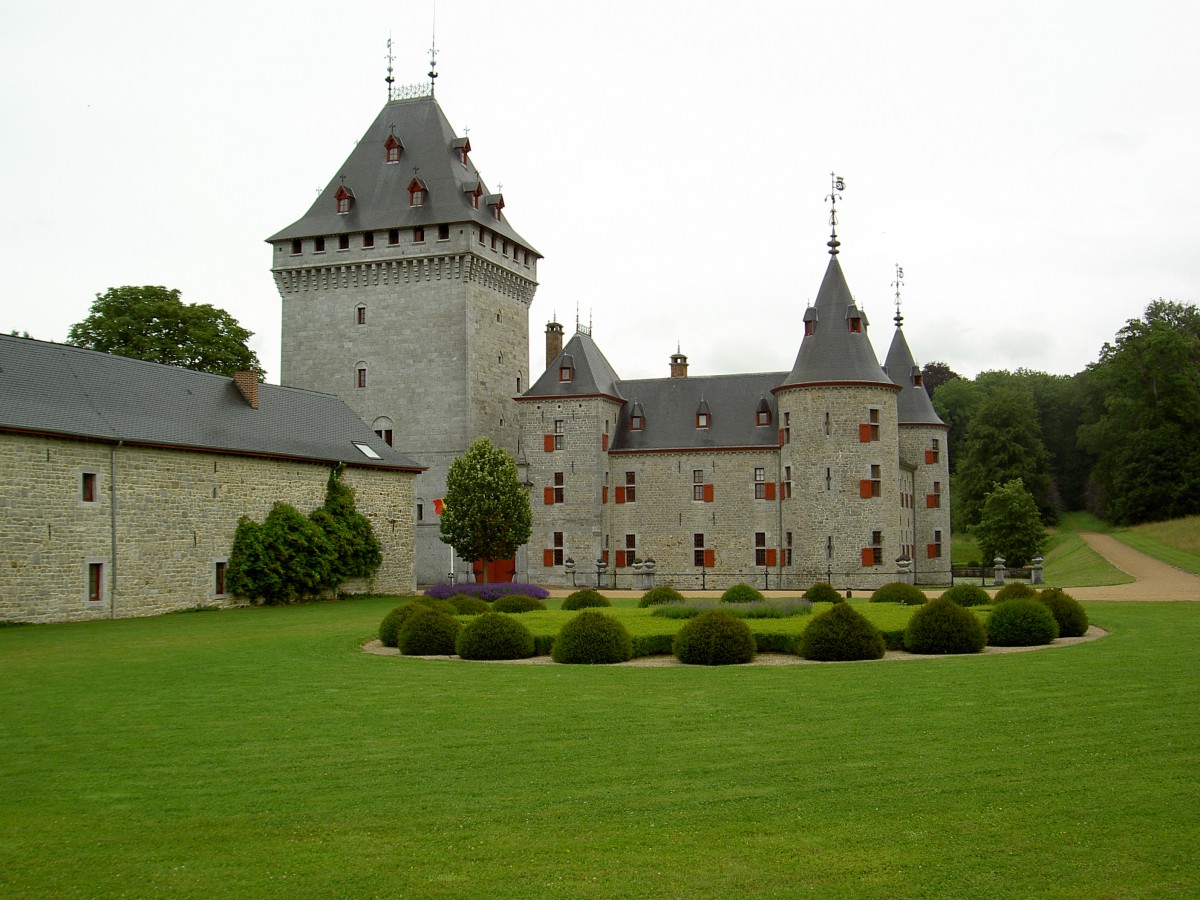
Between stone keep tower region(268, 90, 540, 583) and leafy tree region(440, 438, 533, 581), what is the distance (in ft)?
21.6

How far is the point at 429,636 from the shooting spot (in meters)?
19.7

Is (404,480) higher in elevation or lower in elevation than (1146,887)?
higher

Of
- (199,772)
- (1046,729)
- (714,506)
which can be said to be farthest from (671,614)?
(714,506)

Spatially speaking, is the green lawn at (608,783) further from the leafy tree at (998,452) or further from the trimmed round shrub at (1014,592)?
the leafy tree at (998,452)

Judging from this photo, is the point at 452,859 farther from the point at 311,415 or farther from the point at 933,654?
the point at 311,415

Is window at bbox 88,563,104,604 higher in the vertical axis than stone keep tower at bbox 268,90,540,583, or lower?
lower

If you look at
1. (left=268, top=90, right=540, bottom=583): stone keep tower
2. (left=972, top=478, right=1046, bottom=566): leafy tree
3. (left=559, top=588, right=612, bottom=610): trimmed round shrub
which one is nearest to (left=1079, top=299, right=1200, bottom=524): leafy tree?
(left=972, top=478, right=1046, bottom=566): leafy tree

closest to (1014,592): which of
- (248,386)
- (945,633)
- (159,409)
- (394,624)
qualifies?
(945,633)

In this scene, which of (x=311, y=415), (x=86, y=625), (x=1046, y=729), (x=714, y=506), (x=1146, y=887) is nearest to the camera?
(x=1146, y=887)

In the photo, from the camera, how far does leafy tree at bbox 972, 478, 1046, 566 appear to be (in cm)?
5250

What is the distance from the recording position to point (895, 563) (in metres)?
42.6

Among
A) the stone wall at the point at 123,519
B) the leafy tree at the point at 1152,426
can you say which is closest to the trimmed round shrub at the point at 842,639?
the stone wall at the point at 123,519

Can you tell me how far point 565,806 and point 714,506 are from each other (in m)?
37.6

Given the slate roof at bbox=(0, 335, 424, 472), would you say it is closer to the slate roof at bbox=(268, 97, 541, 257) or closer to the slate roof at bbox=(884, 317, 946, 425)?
the slate roof at bbox=(268, 97, 541, 257)
